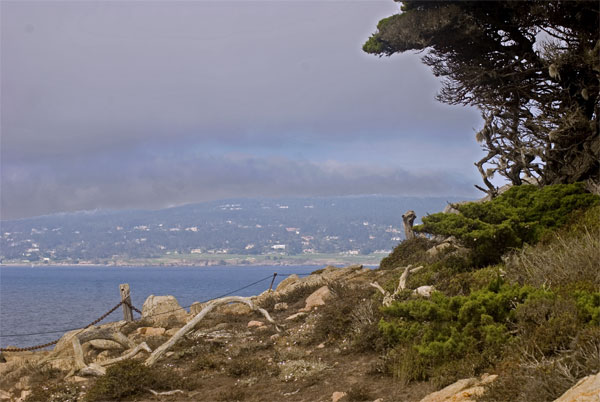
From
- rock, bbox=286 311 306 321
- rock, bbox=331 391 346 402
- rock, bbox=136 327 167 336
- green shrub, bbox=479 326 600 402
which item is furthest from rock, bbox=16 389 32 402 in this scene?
green shrub, bbox=479 326 600 402

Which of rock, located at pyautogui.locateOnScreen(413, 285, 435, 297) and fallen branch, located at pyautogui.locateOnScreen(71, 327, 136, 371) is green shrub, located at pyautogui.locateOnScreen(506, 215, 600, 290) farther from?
fallen branch, located at pyautogui.locateOnScreen(71, 327, 136, 371)

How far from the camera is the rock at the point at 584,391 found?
4135 mm

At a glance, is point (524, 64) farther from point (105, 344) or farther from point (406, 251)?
point (105, 344)

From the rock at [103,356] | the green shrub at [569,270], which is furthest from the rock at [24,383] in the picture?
the green shrub at [569,270]

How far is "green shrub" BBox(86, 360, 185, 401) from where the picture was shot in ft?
28.0

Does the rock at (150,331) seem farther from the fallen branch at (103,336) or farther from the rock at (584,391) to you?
the rock at (584,391)

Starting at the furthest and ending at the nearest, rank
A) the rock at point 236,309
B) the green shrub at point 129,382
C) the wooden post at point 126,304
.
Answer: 1. the wooden post at point 126,304
2. the rock at point 236,309
3. the green shrub at point 129,382

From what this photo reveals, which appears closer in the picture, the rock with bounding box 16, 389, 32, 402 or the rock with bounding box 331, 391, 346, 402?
the rock with bounding box 331, 391, 346, 402

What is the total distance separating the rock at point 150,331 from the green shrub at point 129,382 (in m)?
4.23

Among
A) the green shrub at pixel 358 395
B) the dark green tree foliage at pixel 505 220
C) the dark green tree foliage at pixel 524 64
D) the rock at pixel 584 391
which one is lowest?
the green shrub at pixel 358 395

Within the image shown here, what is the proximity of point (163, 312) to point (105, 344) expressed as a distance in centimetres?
387

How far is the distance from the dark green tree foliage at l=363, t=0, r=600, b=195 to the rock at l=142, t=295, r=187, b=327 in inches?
402

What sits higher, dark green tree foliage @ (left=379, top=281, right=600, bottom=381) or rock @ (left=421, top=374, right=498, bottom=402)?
dark green tree foliage @ (left=379, top=281, right=600, bottom=381)

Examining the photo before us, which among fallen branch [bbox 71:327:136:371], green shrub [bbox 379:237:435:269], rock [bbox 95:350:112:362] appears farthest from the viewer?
green shrub [bbox 379:237:435:269]
